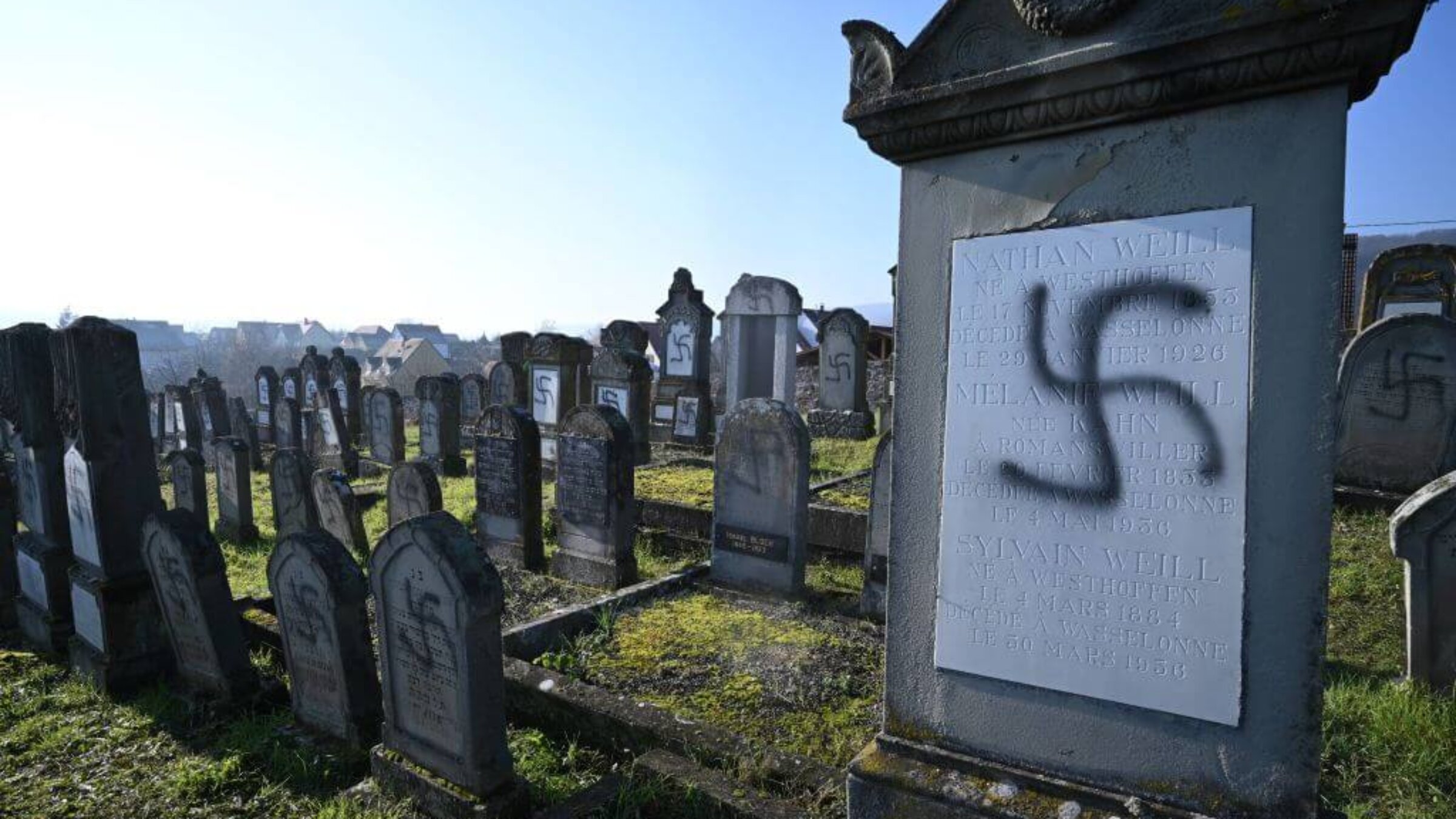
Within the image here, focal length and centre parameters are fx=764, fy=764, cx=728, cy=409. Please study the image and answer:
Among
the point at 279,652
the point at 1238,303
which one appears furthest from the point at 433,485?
the point at 1238,303

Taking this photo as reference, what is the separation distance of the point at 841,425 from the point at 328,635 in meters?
10.2

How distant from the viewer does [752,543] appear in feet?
19.8

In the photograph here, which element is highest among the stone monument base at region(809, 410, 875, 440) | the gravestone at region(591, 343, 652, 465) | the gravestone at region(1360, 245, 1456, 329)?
the gravestone at region(1360, 245, 1456, 329)

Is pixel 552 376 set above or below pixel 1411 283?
below

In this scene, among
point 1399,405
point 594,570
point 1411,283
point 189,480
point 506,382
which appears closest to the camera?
point 594,570

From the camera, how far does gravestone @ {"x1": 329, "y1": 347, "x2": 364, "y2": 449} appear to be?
1573 centimetres

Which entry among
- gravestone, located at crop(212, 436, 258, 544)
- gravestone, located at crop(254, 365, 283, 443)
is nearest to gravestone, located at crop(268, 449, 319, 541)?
gravestone, located at crop(212, 436, 258, 544)

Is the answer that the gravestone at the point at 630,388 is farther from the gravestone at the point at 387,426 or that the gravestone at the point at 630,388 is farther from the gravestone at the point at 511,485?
the gravestone at the point at 511,485

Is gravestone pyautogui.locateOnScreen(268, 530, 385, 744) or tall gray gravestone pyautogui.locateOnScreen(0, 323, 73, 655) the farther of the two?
tall gray gravestone pyautogui.locateOnScreen(0, 323, 73, 655)

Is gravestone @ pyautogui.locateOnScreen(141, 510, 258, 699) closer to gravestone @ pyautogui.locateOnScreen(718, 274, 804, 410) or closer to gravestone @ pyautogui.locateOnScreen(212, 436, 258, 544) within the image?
gravestone @ pyautogui.locateOnScreen(212, 436, 258, 544)

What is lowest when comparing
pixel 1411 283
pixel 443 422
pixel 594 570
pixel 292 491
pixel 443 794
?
pixel 443 794

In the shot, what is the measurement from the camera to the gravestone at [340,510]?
770 cm

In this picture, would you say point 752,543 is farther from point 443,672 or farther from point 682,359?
point 682,359

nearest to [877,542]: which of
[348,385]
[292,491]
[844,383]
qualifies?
[292,491]
